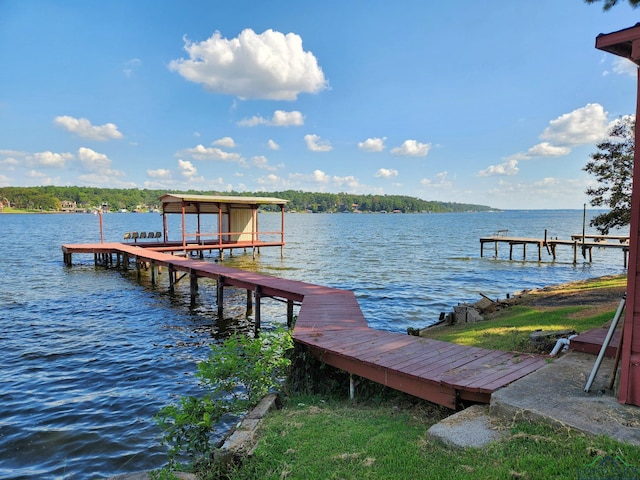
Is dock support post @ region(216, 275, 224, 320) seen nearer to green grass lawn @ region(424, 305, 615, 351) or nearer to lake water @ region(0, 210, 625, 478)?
lake water @ region(0, 210, 625, 478)

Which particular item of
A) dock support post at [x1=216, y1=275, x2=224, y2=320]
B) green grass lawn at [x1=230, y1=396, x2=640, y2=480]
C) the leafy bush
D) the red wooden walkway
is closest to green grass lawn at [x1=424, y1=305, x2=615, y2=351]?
the red wooden walkway

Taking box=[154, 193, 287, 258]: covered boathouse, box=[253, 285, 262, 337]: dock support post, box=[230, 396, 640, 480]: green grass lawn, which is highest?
box=[154, 193, 287, 258]: covered boathouse

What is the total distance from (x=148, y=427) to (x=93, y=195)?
192002mm

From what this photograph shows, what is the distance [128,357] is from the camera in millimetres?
10273

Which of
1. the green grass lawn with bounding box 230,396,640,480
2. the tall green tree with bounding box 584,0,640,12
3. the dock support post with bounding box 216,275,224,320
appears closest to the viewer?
the green grass lawn with bounding box 230,396,640,480

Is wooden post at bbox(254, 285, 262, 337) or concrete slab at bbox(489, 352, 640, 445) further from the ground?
concrete slab at bbox(489, 352, 640, 445)

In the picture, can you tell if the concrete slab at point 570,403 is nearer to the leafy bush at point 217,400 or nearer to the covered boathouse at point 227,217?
the leafy bush at point 217,400

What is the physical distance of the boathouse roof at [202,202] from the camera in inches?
1030

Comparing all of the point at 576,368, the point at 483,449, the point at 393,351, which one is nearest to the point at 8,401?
the point at 393,351

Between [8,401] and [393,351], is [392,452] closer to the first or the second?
[393,351]

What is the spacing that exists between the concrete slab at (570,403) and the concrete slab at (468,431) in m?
0.20

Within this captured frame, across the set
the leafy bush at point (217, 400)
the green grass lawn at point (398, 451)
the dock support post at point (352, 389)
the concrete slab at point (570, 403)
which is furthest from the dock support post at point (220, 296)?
the concrete slab at point (570, 403)

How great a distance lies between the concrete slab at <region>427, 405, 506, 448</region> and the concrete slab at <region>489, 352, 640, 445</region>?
0.20m

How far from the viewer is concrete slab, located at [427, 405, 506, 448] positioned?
153 inches
